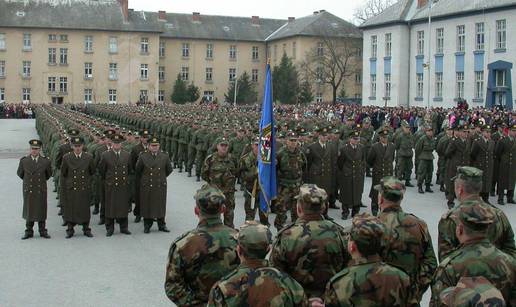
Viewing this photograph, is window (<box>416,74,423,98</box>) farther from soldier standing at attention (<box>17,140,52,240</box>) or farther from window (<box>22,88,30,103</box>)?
soldier standing at attention (<box>17,140,52,240</box>)

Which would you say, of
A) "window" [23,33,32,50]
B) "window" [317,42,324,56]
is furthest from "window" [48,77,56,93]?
"window" [317,42,324,56]

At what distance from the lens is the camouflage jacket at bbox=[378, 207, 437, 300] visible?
20.5 feet

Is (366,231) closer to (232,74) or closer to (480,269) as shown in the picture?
(480,269)

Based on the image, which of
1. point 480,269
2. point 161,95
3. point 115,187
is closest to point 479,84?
point 115,187

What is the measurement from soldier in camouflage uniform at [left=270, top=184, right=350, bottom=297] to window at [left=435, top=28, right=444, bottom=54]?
159 ft

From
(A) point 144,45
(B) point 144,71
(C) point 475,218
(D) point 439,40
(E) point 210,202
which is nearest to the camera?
(C) point 475,218

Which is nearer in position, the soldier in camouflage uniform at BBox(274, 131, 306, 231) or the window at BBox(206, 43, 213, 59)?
the soldier in camouflage uniform at BBox(274, 131, 306, 231)

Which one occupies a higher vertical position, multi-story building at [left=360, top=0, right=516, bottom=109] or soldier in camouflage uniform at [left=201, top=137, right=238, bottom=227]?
multi-story building at [left=360, top=0, right=516, bottom=109]

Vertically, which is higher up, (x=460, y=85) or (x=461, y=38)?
(x=461, y=38)

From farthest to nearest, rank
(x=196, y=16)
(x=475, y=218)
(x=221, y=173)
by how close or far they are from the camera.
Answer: (x=196, y=16)
(x=221, y=173)
(x=475, y=218)

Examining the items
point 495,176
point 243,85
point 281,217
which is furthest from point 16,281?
point 243,85

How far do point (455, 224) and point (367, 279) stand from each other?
75.0 inches

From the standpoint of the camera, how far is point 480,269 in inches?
204

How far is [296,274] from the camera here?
572 centimetres
